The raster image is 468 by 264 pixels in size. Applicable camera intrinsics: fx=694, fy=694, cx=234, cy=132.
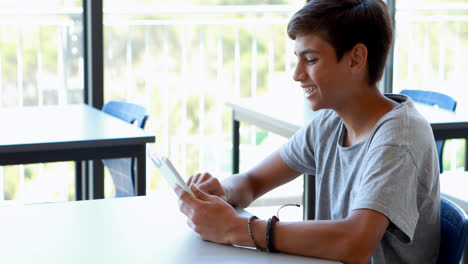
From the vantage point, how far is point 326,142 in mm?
1599

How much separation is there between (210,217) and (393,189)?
0.35 metres

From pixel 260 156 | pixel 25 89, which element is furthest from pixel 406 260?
pixel 25 89

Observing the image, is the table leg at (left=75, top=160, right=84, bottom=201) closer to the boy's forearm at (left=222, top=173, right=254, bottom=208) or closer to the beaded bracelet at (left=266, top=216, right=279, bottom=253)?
the boy's forearm at (left=222, top=173, right=254, bottom=208)

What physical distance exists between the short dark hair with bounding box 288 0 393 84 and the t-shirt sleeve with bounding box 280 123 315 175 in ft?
0.95

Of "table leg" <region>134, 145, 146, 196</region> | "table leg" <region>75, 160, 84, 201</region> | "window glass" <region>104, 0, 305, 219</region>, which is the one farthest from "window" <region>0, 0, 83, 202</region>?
"table leg" <region>134, 145, 146, 196</region>

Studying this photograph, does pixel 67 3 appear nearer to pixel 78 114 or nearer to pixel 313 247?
pixel 78 114

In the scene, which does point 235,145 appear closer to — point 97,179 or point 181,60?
point 97,179

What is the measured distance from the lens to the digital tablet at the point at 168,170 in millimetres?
1361

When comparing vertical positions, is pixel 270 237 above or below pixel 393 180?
below

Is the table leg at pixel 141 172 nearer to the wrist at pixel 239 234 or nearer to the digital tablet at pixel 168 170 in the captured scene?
the digital tablet at pixel 168 170

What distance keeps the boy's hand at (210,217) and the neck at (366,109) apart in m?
0.33

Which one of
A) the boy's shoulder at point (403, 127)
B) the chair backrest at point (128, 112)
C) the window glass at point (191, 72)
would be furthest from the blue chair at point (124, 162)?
the window glass at point (191, 72)

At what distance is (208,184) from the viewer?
160 cm

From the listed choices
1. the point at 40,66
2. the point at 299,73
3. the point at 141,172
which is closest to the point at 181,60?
the point at 40,66
